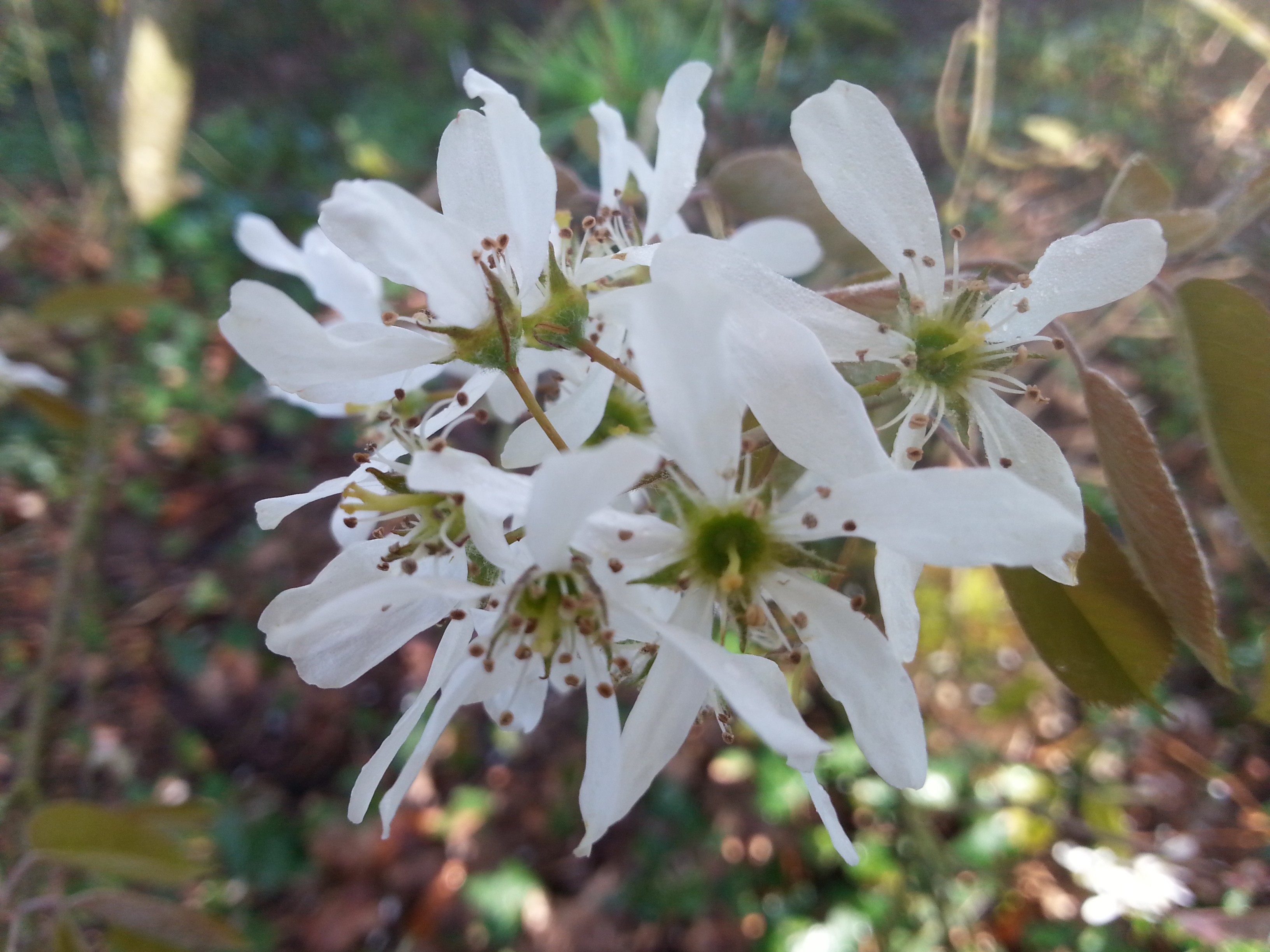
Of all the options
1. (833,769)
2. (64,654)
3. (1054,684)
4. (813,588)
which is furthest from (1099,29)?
(64,654)

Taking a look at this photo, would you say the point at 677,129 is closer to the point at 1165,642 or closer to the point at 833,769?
the point at 1165,642

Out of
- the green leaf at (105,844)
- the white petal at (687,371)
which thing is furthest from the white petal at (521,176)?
the green leaf at (105,844)

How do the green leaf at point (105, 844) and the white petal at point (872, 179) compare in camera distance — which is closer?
the white petal at point (872, 179)

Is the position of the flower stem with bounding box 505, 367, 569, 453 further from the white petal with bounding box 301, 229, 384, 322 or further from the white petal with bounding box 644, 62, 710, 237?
the white petal with bounding box 301, 229, 384, 322

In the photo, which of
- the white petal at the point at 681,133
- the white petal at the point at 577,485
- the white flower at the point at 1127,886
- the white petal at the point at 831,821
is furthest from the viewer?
the white flower at the point at 1127,886

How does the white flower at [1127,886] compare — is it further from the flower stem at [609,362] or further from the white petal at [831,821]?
the flower stem at [609,362]

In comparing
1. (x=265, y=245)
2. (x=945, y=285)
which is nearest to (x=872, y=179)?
(x=945, y=285)

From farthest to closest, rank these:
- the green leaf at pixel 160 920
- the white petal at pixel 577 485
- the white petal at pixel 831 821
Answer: the green leaf at pixel 160 920
the white petal at pixel 831 821
the white petal at pixel 577 485
